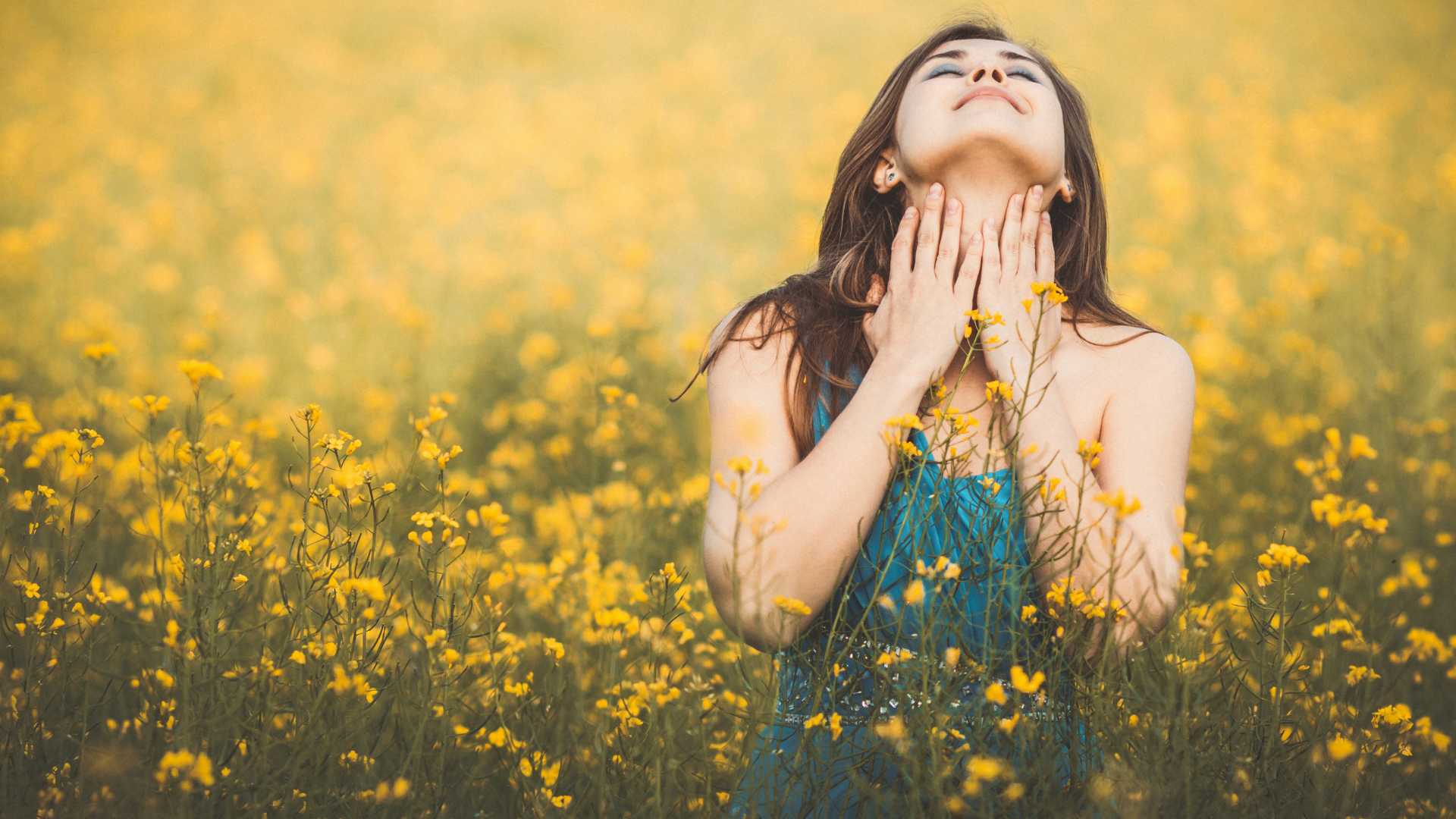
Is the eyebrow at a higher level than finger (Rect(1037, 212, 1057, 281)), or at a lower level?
higher

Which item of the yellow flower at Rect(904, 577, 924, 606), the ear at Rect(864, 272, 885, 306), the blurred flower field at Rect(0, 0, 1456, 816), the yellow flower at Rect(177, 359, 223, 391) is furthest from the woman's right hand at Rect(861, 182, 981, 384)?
the yellow flower at Rect(177, 359, 223, 391)

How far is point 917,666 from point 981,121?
833 millimetres

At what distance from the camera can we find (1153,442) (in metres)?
1.81

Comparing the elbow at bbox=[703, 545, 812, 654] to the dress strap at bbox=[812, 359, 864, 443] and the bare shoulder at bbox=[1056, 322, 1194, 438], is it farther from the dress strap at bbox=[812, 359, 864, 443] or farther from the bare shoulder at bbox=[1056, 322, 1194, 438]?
the bare shoulder at bbox=[1056, 322, 1194, 438]

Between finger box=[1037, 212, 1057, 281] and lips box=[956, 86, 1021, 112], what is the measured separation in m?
0.20

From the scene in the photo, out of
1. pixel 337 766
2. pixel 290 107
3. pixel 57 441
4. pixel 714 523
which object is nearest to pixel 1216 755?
pixel 714 523

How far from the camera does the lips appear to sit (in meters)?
1.84

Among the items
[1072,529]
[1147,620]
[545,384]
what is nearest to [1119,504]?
[1072,529]

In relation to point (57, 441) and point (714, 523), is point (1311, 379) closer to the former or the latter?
point (714, 523)

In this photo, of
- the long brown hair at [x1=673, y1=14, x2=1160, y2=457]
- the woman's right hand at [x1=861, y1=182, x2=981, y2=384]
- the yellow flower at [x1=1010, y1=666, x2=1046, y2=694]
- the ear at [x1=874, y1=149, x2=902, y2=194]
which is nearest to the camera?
the yellow flower at [x1=1010, y1=666, x2=1046, y2=694]

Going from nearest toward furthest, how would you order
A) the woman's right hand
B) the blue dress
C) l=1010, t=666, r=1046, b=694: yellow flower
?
l=1010, t=666, r=1046, b=694: yellow flower < the blue dress < the woman's right hand

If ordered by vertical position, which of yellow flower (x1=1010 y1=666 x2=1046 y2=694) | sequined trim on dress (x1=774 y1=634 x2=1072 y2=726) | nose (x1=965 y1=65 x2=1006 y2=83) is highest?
nose (x1=965 y1=65 x2=1006 y2=83)

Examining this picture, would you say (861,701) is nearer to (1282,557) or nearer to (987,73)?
(1282,557)

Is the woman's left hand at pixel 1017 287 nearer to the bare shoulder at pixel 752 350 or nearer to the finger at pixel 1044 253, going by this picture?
the finger at pixel 1044 253
